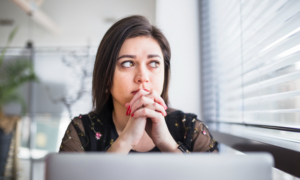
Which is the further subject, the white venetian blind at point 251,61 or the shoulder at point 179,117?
the shoulder at point 179,117

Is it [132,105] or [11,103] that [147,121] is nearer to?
[132,105]

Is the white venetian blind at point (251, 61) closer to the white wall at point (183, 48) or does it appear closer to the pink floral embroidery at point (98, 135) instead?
the white wall at point (183, 48)

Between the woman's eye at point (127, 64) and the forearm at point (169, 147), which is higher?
the woman's eye at point (127, 64)

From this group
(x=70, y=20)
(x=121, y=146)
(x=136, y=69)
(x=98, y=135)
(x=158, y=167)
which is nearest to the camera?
(x=158, y=167)

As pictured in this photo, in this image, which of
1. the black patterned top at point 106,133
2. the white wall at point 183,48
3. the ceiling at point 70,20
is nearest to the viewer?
the black patterned top at point 106,133

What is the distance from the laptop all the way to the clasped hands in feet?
1.64

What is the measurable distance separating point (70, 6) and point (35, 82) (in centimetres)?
162

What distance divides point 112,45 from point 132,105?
293mm

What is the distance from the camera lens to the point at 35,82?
4.36 meters

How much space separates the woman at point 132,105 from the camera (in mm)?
836

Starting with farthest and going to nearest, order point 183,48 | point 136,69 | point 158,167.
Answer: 1. point 183,48
2. point 136,69
3. point 158,167

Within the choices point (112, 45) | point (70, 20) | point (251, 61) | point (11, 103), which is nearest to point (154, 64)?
point (112, 45)

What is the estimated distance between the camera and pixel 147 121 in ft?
2.94

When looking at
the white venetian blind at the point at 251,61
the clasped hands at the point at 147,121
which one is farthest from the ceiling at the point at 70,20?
the clasped hands at the point at 147,121
